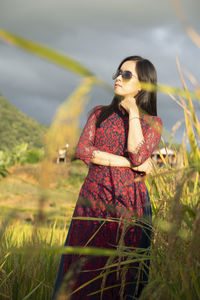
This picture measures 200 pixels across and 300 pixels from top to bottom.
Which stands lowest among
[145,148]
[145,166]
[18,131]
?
[145,166]

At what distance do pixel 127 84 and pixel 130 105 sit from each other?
184 mm

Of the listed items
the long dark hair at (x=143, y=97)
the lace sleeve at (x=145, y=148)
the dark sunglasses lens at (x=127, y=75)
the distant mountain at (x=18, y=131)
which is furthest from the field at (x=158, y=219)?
the distant mountain at (x=18, y=131)

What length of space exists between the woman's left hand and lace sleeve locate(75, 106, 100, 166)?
0.96 feet

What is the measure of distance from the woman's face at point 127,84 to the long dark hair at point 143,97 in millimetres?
37

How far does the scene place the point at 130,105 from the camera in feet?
6.89

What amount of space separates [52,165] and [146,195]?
60.0 inches

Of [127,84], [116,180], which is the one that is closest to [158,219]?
[116,180]

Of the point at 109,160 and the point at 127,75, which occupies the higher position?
the point at 127,75

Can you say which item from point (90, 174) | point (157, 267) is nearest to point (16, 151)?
point (90, 174)

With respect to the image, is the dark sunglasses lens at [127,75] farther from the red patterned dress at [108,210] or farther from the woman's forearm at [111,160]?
the woman's forearm at [111,160]

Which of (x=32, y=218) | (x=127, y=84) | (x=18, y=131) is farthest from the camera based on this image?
(x=18, y=131)

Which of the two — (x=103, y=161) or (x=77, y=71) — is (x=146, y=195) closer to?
(x=103, y=161)

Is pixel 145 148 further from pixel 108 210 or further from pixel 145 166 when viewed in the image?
pixel 108 210

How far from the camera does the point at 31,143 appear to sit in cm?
2573
